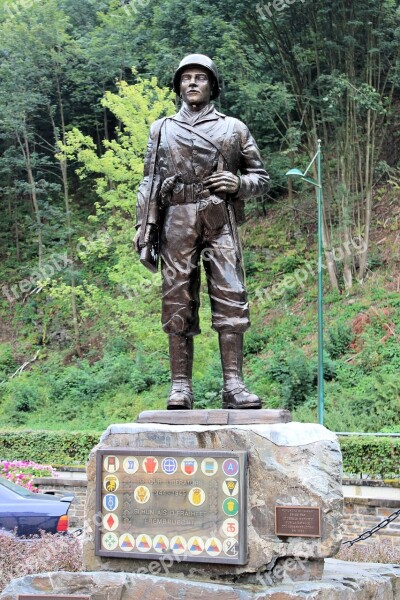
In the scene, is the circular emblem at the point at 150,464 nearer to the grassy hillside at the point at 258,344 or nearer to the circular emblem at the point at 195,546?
the circular emblem at the point at 195,546

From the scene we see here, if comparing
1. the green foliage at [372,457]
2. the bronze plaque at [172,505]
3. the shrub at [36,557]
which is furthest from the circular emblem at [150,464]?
the green foliage at [372,457]

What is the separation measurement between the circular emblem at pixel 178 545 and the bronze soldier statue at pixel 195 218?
100 centimetres

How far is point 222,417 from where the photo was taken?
5.92 m

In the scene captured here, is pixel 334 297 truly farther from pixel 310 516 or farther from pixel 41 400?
pixel 310 516

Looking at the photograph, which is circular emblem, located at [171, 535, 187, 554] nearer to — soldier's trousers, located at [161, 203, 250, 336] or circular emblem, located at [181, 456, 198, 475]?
circular emblem, located at [181, 456, 198, 475]

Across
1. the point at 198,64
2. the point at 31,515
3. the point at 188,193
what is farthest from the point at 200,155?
the point at 31,515

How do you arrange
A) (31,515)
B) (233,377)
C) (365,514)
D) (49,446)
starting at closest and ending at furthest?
1. (233,377)
2. (31,515)
3. (365,514)
4. (49,446)

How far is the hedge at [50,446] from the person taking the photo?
17375mm

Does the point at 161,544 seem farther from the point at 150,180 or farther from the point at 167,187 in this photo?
the point at 150,180

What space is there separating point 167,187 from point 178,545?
8.50ft

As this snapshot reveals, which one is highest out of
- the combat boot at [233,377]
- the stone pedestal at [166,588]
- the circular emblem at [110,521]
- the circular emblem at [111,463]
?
the combat boot at [233,377]

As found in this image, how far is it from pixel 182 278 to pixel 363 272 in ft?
61.9

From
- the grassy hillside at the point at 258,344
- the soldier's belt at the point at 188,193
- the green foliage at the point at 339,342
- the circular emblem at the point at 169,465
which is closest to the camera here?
the circular emblem at the point at 169,465

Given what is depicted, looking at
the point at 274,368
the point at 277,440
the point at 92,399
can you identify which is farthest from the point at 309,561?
the point at 92,399
